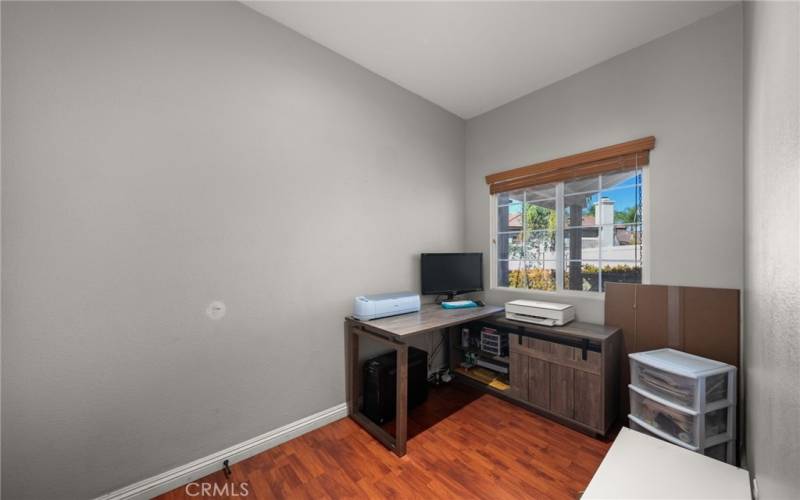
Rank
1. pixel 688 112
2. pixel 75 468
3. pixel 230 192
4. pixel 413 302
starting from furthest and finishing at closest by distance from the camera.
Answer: pixel 413 302 → pixel 688 112 → pixel 230 192 → pixel 75 468

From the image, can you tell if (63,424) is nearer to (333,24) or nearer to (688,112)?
(333,24)

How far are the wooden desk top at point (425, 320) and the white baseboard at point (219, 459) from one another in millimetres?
783

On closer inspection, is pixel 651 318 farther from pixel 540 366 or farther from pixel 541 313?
pixel 540 366

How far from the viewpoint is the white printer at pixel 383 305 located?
7.53 ft

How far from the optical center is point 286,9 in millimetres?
1991

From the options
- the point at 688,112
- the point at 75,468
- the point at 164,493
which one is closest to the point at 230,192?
the point at 75,468

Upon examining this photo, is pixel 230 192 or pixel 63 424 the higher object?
pixel 230 192

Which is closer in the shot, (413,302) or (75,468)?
(75,468)

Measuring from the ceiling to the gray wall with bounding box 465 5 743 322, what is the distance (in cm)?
15

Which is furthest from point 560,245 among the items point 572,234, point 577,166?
point 577,166

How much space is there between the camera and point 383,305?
2.37 metres

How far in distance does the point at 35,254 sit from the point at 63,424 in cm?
82

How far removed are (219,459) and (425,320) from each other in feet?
5.19

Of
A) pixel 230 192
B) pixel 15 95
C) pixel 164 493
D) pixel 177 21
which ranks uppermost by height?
pixel 177 21
